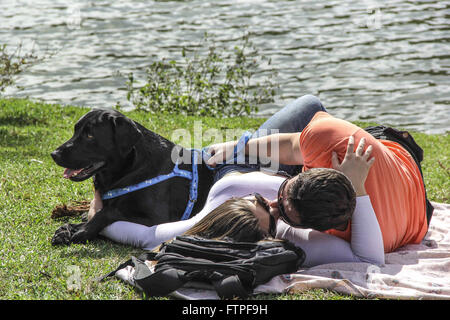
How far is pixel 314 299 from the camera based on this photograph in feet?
12.0

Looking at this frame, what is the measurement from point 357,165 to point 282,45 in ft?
37.0

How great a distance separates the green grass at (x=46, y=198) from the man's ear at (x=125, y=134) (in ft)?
2.55

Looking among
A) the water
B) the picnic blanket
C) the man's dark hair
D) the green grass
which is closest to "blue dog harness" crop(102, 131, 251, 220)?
the green grass

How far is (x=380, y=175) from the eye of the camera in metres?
4.00

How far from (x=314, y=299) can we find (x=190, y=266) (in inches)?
31.5

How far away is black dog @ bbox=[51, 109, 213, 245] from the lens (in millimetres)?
4672

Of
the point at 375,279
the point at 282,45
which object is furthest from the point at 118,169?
the point at 282,45

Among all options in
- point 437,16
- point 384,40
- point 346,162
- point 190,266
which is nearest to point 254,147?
point 346,162

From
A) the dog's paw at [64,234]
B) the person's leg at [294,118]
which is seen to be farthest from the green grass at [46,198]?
the person's leg at [294,118]

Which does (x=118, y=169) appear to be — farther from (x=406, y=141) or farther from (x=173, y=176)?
(x=406, y=141)

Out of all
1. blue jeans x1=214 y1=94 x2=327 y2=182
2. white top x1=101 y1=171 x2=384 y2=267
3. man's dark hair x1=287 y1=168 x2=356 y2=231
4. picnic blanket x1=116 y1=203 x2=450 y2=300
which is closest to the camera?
man's dark hair x1=287 y1=168 x2=356 y2=231

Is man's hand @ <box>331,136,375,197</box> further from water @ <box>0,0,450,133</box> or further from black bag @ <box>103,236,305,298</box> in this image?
water @ <box>0,0,450,133</box>

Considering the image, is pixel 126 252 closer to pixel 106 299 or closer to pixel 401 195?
pixel 106 299

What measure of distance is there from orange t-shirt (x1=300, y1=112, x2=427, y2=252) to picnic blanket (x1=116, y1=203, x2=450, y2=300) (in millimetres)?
221
